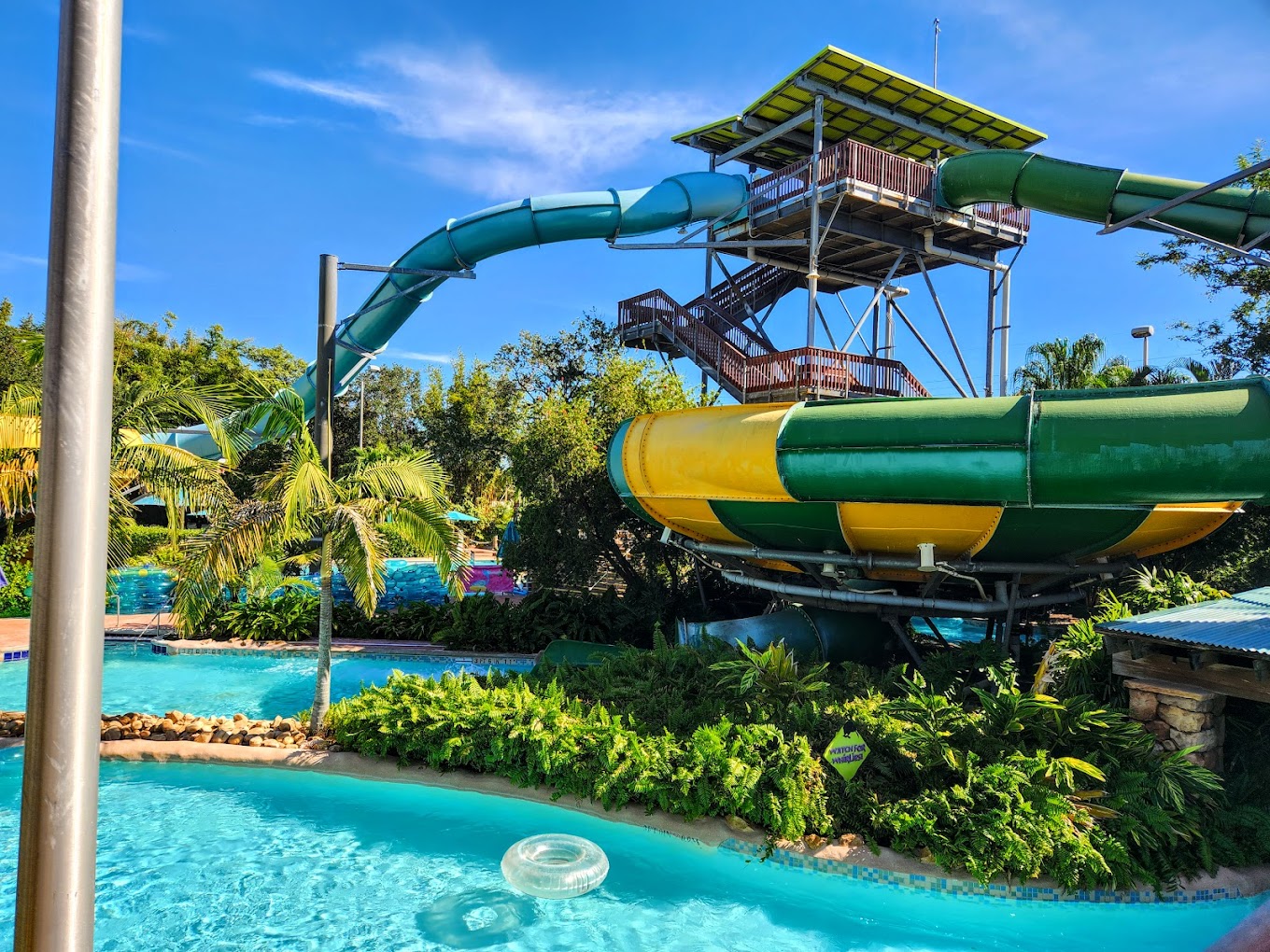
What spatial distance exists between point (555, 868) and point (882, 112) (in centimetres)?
1277

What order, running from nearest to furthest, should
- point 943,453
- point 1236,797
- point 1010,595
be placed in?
point 1236,797
point 943,453
point 1010,595

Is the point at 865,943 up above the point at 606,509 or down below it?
below

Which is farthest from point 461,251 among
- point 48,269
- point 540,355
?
point 48,269

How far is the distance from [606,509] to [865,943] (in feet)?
32.1

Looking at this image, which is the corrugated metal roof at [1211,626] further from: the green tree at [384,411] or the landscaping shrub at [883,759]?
the green tree at [384,411]

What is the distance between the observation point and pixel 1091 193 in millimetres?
12484

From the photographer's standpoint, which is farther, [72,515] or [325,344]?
[325,344]

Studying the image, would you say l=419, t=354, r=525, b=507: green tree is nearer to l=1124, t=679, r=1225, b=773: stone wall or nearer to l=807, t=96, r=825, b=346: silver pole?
l=807, t=96, r=825, b=346: silver pole

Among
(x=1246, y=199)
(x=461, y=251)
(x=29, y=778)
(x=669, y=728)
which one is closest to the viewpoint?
(x=29, y=778)

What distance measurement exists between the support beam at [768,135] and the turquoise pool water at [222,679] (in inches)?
389

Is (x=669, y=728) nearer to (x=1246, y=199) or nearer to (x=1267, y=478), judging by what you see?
(x=1267, y=478)

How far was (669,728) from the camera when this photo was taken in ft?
28.7

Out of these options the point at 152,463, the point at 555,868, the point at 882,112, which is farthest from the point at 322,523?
the point at 882,112

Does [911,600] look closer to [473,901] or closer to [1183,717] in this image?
[1183,717]
